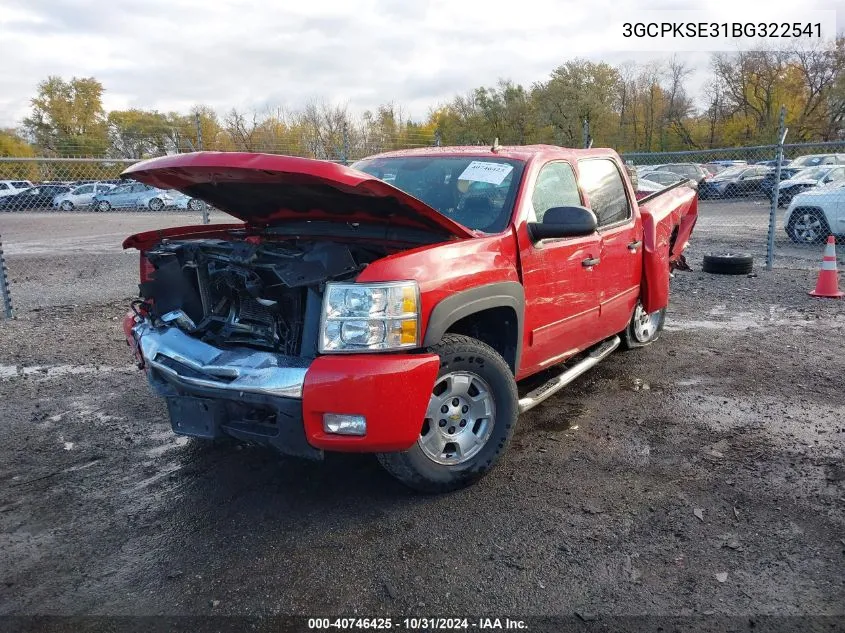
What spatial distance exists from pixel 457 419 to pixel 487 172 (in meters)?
1.64

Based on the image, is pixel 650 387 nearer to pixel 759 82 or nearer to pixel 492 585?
pixel 492 585

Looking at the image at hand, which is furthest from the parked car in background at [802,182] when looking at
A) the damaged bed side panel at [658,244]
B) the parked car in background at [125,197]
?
the parked car in background at [125,197]

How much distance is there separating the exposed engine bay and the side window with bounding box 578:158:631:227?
1951mm

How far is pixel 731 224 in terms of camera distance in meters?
18.2

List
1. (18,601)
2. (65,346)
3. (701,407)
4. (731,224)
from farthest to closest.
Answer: (731,224) < (65,346) < (701,407) < (18,601)

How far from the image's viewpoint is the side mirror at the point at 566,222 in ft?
11.9

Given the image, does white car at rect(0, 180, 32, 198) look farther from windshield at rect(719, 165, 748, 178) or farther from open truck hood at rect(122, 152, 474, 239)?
windshield at rect(719, 165, 748, 178)

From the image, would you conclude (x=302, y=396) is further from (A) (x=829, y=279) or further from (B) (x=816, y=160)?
(B) (x=816, y=160)

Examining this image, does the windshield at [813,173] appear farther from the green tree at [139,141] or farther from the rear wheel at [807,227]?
the green tree at [139,141]

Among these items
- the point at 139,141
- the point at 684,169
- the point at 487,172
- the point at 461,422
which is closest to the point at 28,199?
the point at 139,141

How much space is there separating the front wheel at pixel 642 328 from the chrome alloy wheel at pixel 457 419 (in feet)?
8.61

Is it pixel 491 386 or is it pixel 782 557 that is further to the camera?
pixel 491 386

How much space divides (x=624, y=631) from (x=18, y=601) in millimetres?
2395

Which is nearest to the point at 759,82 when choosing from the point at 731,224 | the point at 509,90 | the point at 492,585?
the point at 509,90
